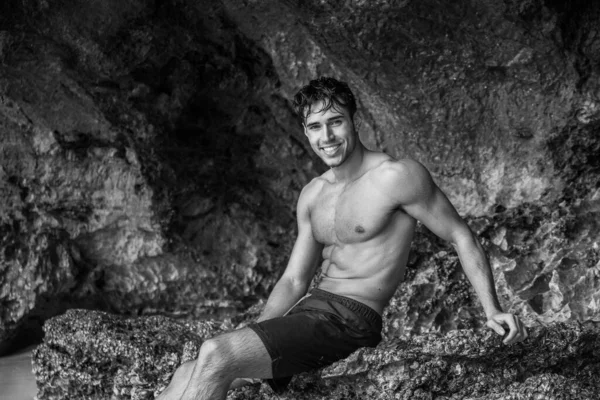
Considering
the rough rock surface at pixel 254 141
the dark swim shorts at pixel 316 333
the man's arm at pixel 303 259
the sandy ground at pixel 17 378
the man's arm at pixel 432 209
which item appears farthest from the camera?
the sandy ground at pixel 17 378

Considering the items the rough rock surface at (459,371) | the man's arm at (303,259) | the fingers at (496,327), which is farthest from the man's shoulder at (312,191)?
the fingers at (496,327)

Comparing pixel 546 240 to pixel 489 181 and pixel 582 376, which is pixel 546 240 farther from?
pixel 582 376

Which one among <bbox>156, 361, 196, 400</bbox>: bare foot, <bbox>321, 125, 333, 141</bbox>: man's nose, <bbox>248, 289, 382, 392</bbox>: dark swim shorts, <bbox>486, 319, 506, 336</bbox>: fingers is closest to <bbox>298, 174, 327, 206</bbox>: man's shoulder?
<bbox>321, 125, 333, 141</bbox>: man's nose

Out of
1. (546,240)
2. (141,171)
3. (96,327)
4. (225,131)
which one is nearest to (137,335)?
(96,327)

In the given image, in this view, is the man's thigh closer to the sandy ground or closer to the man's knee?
the man's knee

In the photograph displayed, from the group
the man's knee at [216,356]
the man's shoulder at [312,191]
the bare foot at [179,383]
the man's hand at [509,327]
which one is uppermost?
the man's shoulder at [312,191]

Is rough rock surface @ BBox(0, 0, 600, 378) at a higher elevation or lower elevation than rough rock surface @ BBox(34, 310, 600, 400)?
higher

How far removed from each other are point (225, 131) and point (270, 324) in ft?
6.62

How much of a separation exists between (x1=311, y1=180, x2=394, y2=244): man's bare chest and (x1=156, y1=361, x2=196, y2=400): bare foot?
677 mm

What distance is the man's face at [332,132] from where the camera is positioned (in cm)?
297

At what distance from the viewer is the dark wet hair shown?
9.78 feet

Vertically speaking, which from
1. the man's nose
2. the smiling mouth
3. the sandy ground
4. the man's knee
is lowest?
the sandy ground

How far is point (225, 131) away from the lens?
15.3 ft

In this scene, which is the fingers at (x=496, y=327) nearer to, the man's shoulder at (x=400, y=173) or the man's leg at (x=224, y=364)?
the man's shoulder at (x=400, y=173)
